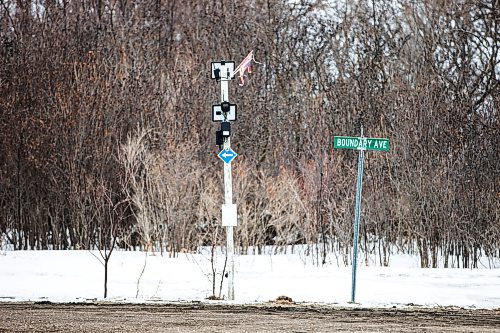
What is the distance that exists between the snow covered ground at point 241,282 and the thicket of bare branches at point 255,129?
2.86m

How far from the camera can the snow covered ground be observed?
16.8 meters

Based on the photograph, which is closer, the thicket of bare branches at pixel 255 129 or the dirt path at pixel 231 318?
the dirt path at pixel 231 318

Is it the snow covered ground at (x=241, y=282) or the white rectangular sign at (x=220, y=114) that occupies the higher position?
the white rectangular sign at (x=220, y=114)

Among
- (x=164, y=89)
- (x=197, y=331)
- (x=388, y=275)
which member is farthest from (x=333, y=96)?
(x=197, y=331)

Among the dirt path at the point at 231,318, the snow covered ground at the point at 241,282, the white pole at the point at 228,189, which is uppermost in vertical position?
the white pole at the point at 228,189

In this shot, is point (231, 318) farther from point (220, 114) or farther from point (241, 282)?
point (241, 282)

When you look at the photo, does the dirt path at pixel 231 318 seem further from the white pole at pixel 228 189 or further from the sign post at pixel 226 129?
the sign post at pixel 226 129

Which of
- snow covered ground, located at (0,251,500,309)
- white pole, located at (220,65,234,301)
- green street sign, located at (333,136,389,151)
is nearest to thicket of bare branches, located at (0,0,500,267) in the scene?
snow covered ground, located at (0,251,500,309)

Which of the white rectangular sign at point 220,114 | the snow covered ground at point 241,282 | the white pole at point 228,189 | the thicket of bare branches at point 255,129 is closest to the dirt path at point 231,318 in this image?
the snow covered ground at point 241,282

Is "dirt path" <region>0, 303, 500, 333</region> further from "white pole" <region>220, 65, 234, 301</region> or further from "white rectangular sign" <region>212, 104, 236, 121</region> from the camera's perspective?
Result: "white rectangular sign" <region>212, 104, 236, 121</region>

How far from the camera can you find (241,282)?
19.6 meters

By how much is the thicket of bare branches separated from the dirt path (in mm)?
9386

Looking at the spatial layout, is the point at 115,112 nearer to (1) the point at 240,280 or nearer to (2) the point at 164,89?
(2) the point at 164,89

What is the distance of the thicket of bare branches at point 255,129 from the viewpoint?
25.7 m
